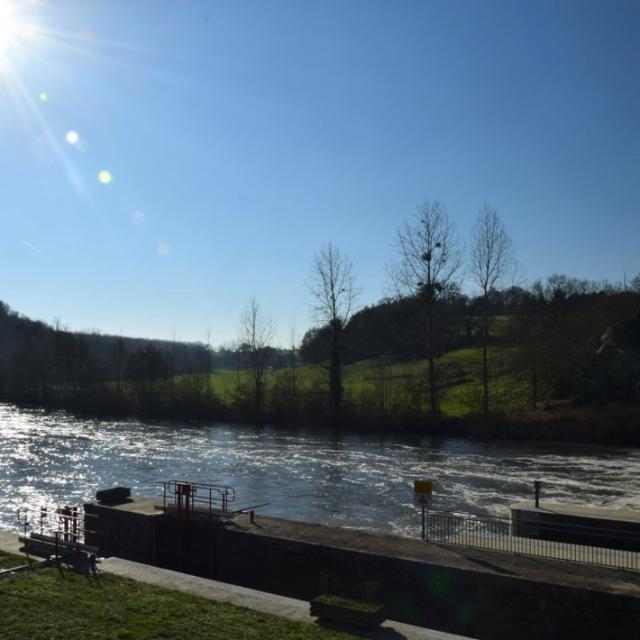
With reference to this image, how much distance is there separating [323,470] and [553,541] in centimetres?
1836

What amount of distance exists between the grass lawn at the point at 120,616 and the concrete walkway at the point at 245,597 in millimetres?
283

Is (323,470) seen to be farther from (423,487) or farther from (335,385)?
(335,385)

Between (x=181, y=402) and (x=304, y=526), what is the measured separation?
50.6 meters

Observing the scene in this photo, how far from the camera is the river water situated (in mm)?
25328

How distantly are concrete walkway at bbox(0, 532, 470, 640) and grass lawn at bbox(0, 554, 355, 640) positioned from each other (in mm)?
283

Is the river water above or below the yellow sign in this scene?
below

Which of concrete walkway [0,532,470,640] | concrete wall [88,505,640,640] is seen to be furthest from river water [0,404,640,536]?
concrete walkway [0,532,470,640]

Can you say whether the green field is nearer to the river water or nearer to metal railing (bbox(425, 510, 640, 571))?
the river water

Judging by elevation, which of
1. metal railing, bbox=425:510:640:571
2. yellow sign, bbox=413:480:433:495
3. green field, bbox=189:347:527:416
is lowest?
metal railing, bbox=425:510:640:571

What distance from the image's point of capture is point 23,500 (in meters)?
25.8

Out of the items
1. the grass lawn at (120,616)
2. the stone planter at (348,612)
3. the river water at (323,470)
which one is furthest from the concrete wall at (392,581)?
the river water at (323,470)

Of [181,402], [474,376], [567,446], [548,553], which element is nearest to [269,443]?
[567,446]

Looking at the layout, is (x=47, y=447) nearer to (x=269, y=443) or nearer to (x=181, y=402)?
(x=269, y=443)

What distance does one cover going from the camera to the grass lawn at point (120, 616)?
10.2 metres
